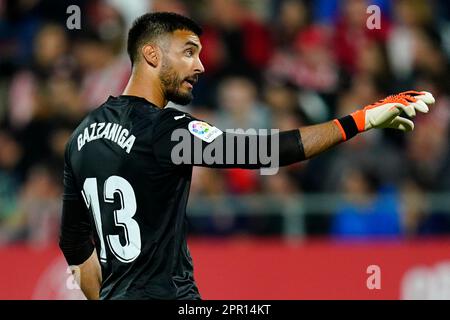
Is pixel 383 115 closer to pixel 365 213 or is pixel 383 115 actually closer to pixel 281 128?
pixel 365 213

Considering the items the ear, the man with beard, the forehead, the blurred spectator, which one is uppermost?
the blurred spectator

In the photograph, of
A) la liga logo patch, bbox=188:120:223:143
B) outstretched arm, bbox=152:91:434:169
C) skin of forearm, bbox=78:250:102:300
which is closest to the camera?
outstretched arm, bbox=152:91:434:169

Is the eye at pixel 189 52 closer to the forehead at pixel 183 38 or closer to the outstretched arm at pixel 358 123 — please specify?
the forehead at pixel 183 38

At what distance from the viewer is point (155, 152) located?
5414mm

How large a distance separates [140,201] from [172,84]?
2.21ft

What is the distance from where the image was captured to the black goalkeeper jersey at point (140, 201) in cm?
545

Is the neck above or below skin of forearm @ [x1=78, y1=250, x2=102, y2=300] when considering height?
above

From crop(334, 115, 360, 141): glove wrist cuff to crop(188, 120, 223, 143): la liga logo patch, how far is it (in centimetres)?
59

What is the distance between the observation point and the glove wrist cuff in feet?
17.5

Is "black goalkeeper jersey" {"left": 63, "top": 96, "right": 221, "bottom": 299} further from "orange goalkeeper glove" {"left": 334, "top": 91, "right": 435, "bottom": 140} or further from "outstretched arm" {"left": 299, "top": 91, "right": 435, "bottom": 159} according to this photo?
"orange goalkeeper glove" {"left": 334, "top": 91, "right": 435, "bottom": 140}

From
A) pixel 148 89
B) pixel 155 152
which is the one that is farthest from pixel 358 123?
pixel 148 89

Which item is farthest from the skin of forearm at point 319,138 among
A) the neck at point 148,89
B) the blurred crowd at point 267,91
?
the blurred crowd at point 267,91

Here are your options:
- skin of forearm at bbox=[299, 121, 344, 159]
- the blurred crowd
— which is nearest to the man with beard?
skin of forearm at bbox=[299, 121, 344, 159]

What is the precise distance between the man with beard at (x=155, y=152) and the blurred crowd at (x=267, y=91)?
459 cm
